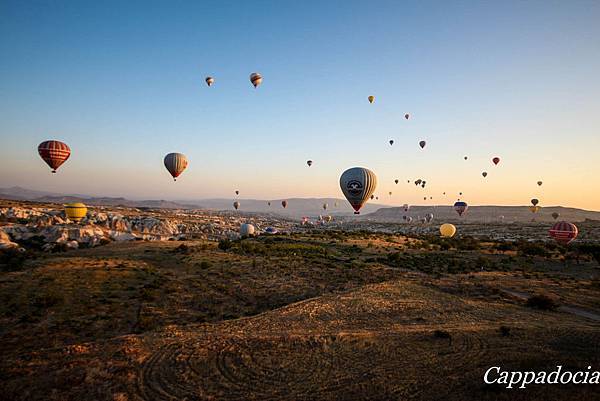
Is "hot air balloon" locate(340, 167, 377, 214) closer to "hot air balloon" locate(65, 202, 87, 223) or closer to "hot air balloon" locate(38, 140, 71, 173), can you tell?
"hot air balloon" locate(38, 140, 71, 173)

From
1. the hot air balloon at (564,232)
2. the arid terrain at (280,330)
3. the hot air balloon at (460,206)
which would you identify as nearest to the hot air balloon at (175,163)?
the arid terrain at (280,330)

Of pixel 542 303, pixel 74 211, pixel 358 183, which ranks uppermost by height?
pixel 358 183

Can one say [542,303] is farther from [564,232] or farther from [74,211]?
[74,211]

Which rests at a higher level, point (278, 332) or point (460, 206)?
point (460, 206)

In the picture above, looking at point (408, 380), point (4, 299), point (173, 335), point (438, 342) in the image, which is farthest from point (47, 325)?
point (438, 342)

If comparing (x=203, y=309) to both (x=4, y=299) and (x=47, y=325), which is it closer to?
(x=47, y=325)

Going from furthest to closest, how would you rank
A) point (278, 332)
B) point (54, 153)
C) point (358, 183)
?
point (54, 153) < point (358, 183) < point (278, 332)

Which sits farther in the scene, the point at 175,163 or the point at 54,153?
the point at 175,163

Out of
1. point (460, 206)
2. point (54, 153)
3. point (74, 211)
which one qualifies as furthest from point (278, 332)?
point (460, 206)
